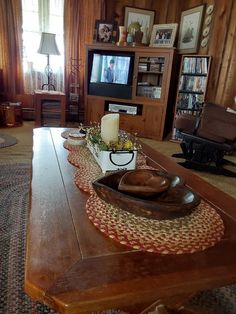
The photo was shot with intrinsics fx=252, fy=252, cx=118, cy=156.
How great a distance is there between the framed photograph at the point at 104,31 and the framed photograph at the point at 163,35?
0.67 metres

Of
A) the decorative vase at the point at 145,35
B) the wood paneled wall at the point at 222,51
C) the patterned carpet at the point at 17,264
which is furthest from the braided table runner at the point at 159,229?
the decorative vase at the point at 145,35

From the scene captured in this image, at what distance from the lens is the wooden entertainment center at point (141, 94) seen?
368 cm

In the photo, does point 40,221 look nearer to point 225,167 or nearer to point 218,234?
point 218,234

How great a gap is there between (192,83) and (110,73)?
125cm

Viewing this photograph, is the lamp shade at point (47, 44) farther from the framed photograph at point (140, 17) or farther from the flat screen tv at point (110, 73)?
the framed photograph at point (140, 17)

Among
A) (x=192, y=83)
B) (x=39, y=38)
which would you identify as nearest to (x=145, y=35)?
(x=192, y=83)

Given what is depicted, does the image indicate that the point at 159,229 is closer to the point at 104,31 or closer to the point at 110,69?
the point at 110,69

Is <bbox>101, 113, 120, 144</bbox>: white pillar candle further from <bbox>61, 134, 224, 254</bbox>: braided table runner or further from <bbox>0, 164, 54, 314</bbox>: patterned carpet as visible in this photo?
<bbox>0, 164, 54, 314</bbox>: patterned carpet

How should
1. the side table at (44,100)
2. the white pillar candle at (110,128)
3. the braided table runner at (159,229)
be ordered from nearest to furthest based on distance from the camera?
the braided table runner at (159,229)
the white pillar candle at (110,128)
the side table at (44,100)

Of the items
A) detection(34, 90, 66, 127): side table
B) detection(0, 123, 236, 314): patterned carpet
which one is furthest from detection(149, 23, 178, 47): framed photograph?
detection(0, 123, 236, 314): patterned carpet

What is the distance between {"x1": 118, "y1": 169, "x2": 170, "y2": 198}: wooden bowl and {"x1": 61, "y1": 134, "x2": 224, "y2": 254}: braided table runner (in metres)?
0.08

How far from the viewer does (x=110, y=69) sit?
12.8 ft

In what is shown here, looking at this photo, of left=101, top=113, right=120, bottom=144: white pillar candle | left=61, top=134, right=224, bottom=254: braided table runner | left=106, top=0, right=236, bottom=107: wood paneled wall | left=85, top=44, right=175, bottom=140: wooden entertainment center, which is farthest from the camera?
left=85, top=44, right=175, bottom=140: wooden entertainment center

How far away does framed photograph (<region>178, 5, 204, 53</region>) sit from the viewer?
12.2 feet
